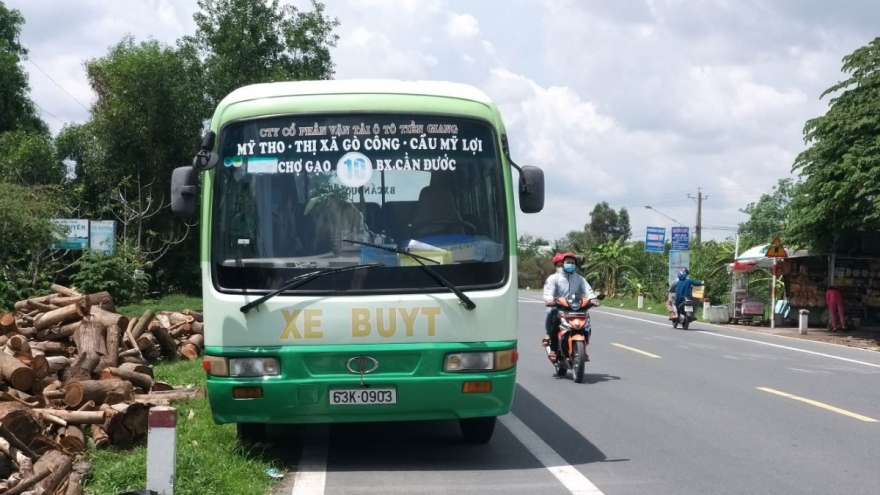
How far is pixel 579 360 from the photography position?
44.4ft

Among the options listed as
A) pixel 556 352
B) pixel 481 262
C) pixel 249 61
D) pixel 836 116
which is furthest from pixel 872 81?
pixel 249 61

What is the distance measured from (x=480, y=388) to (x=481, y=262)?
0.95 meters

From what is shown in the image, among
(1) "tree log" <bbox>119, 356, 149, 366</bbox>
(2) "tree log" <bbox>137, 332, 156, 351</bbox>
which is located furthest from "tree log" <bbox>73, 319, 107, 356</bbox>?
(2) "tree log" <bbox>137, 332, 156, 351</bbox>

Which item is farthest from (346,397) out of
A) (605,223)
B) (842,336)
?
(605,223)

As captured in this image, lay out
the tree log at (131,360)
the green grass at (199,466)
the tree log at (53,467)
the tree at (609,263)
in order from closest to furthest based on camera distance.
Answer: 1. the tree log at (53,467)
2. the green grass at (199,466)
3. the tree log at (131,360)
4. the tree at (609,263)

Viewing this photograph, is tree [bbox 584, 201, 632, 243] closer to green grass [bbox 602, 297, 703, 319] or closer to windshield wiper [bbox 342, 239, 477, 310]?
green grass [bbox 602, 297, 703, 319]

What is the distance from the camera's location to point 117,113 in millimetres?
34094

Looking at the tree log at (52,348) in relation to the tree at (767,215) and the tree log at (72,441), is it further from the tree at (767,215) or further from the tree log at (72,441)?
the tree at (767,215)

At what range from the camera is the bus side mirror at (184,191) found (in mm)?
7445

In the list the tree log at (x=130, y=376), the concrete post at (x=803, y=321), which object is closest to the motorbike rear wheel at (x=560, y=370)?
the tree log at (x=130, y=376)

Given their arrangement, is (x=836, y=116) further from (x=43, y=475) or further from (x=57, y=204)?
(x=43, y=475)

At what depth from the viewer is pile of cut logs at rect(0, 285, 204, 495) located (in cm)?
699

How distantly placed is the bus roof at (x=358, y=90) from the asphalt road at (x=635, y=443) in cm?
291

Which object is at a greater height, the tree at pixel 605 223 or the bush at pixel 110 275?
the tree at pixel 605 223
